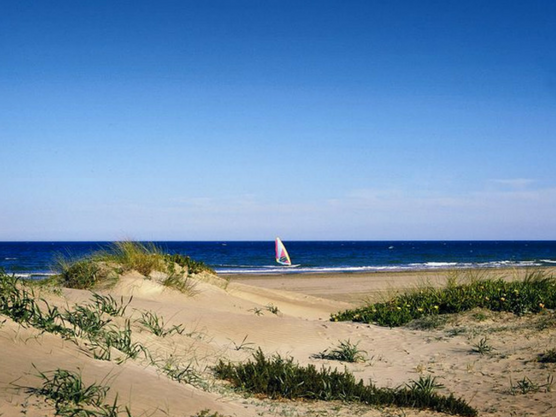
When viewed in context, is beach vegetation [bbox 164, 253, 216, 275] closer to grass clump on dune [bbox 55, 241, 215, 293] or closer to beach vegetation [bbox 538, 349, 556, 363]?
grass clump on dune [bbox 55, 241, 215, 293]

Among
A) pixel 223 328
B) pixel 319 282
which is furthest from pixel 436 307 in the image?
pixel 319 282

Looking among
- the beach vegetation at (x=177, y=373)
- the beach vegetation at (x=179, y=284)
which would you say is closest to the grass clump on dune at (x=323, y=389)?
the beach vegetation at (x=177, y=373)

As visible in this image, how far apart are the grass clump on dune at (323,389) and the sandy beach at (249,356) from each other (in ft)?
0.45

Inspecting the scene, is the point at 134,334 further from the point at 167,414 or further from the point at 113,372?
the point at 167,414

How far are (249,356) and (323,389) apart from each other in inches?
73.6

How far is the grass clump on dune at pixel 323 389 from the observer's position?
5.12 meters

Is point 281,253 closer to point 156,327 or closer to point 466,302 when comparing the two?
point 466,302

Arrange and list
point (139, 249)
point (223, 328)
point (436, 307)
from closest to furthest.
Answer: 1. point (223, 328)
2. point (436, 307)
3. point (139, 249)

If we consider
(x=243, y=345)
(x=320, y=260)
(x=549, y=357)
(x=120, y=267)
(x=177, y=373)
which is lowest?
(x=320, y=260)

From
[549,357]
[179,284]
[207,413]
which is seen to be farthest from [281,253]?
[207,413]

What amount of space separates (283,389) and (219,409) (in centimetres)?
111

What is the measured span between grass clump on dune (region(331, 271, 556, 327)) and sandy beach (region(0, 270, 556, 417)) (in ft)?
1.26

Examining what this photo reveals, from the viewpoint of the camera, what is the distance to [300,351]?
7.89 metres

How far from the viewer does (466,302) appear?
1009 centimetres
